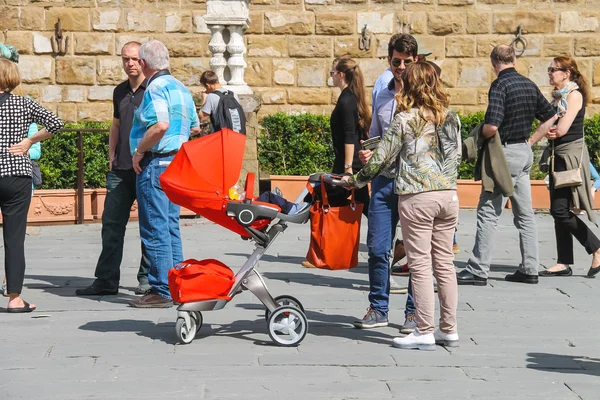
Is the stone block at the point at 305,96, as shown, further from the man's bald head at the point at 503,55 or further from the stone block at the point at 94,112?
the man's bald head at the point at 503,55

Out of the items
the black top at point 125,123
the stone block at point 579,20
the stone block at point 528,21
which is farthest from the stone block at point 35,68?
the black top at point 125,123

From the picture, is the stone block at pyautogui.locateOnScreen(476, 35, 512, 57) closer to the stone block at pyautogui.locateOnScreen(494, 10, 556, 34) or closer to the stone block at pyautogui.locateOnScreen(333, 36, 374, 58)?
the stone block at pyautogui.locateOnScreen(494, 10, 556, 34)

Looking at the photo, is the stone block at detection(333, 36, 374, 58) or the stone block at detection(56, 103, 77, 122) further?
the stone block at detection(56, 103, 77, 122)

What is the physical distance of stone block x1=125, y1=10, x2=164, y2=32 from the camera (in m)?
15.9

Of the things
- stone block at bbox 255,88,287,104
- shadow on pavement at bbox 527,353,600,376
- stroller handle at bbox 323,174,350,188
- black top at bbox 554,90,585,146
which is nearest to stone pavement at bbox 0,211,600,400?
shadow on pavement at bbox 527,353,600,376

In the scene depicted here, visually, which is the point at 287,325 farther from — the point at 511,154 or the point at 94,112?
the point at 94,112

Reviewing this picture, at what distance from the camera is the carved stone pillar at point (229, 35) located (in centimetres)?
1354

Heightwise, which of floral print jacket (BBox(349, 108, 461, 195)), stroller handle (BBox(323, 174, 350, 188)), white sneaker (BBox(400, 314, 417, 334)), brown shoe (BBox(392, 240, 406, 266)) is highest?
floral print jacket (BBox(349, 108, 461, 195))

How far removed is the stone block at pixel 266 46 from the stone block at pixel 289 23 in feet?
0.33

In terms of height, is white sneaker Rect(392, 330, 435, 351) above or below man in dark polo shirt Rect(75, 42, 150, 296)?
below

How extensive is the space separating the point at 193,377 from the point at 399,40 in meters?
2.71

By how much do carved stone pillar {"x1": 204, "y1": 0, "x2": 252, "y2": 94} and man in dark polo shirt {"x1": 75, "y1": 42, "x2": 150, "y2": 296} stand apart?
5.46 m

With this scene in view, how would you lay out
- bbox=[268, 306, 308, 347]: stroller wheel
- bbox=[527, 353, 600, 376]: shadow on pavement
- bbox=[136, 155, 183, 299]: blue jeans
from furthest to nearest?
bbox=[136, 155, 183, 299]: blue jeans < bbox=[268, 306, 308, 347]: stroller wheel < bbox=[527, 353, 600, 376]: shadow on pavement

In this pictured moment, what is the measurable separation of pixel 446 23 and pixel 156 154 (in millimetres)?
9200
